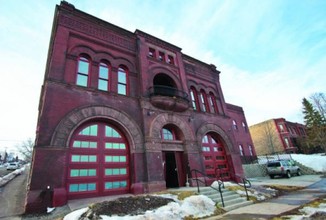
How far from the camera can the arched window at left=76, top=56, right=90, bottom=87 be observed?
10875 millimetres

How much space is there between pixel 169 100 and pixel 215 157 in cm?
666

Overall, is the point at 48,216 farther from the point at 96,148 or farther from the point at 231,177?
the point at 231,177

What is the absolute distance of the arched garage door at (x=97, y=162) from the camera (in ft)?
29.6

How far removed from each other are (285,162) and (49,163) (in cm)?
2200

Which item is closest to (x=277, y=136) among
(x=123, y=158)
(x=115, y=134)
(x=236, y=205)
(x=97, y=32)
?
(x=236, y=205)

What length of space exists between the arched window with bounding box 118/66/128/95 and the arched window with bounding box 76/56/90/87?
2130 mm

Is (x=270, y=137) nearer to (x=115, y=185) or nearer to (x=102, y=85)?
(x=115, y=185)

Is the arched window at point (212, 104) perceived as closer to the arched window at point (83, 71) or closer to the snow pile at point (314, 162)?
the arched window at point (83, 71)

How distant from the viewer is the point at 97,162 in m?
9.75

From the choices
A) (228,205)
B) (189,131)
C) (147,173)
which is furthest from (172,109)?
(228,205)

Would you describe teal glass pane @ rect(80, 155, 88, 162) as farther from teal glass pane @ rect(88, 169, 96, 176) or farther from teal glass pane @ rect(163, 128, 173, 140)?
teal glass pane @ rect(163, 128, 173, 140)

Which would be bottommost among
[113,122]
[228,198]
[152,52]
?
[228,198]

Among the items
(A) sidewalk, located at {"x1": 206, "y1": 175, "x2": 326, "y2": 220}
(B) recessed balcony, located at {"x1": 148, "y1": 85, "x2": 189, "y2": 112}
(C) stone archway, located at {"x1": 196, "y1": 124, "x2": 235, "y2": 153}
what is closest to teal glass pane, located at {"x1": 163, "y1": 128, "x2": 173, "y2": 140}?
(B) recessed balcony, located at {"x1": 148, "y1": 85, "x2": 189, "y2": 112}

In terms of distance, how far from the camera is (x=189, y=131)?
1392cm
